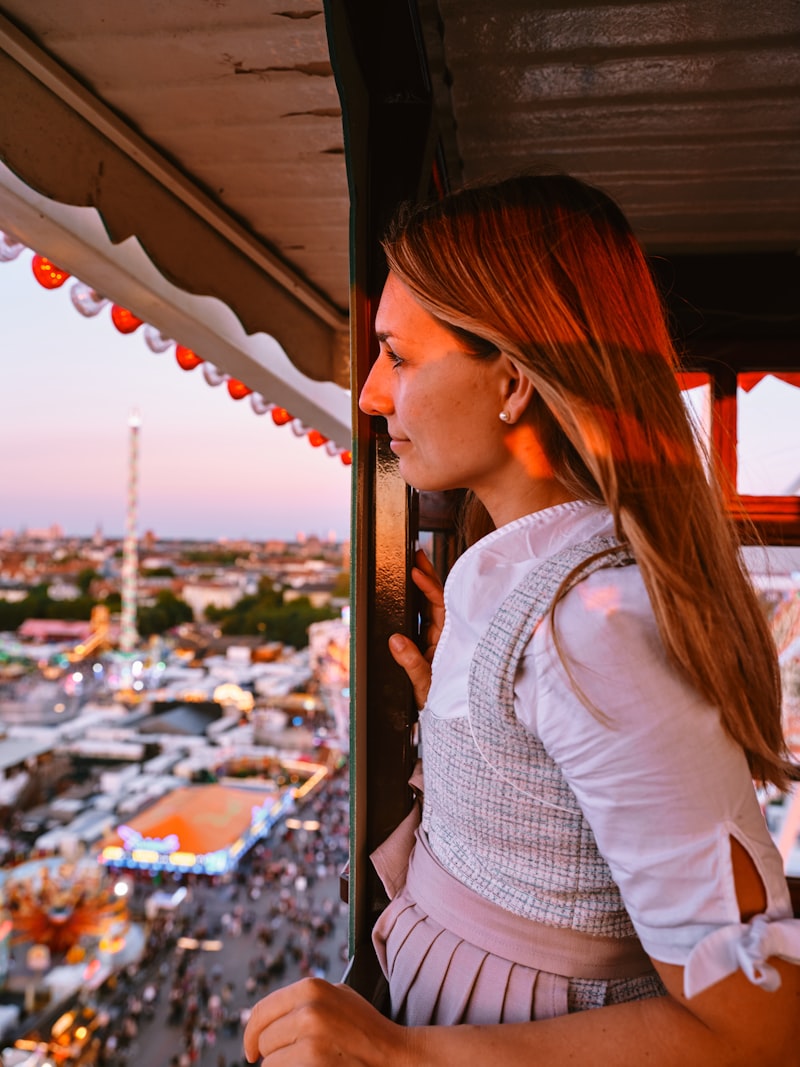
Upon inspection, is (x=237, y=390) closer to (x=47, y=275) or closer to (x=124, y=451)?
(x=47, y=275)

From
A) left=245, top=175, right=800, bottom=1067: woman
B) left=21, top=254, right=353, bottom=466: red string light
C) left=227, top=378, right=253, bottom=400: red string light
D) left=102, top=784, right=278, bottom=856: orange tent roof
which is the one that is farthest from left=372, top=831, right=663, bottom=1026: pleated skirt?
left=102, top=784, right=278, bottom=856: orange tent roof

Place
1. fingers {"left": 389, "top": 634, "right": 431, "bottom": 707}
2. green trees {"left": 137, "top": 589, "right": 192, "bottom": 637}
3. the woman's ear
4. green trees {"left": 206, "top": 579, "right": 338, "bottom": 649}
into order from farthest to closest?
green trees {"left": 137, "top": 589, "right": 192, "bottom": 637}, green trees {"left": 206, "top": 579, "right": 338, "bottom": 649}, fingers {"left": 389, "top": 634, "right": 431, "bottom": 707}, the woman's ear

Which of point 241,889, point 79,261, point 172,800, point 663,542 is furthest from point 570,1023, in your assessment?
point 172,800

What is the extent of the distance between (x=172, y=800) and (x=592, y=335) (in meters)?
15.7

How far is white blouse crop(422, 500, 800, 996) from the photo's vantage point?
21.5 inches

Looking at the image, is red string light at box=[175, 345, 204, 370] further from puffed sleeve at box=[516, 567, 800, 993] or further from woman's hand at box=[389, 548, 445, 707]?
puffed sleeve at box=[516, 567, 800, 993]

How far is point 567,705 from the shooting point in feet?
1.99

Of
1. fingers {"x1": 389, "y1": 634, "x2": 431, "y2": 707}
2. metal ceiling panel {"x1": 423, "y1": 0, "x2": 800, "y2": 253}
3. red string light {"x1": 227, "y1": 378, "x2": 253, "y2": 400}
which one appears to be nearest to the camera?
fingers {"x1": 389, "y1": 634, "x2": 431, "y2": 707}

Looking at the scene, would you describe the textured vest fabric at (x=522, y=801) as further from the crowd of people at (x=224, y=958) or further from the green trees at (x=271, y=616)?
the green trees at (x=271, y=616)

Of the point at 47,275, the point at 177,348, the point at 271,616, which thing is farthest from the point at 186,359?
the point at 271,616

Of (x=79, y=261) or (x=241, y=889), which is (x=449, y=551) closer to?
(x=79, y=261)

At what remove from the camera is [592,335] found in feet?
2.50

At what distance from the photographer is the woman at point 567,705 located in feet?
1.85

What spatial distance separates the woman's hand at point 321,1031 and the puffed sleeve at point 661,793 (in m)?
0.25
